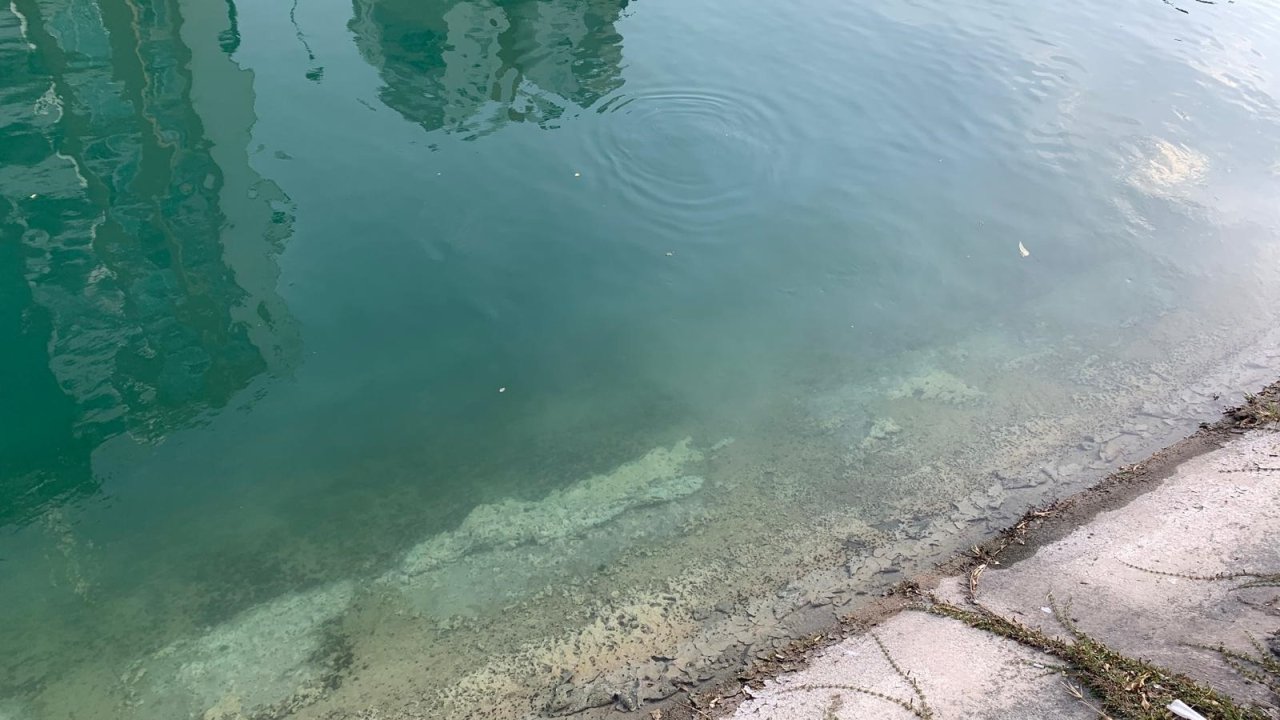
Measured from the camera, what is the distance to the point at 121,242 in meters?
7.04

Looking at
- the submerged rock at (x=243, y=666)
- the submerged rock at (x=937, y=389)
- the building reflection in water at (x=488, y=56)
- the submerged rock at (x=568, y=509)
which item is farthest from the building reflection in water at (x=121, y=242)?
the submerged rock at (x=937, y=389)

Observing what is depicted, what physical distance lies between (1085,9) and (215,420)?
12762mm

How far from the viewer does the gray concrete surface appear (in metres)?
3.92

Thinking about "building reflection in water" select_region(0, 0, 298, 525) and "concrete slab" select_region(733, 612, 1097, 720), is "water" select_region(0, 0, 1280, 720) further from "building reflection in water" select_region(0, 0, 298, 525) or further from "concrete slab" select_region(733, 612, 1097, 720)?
Answer: "concrete slab" select_region(733, 612, 1097, 720)

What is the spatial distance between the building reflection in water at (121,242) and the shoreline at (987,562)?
13.7 ft

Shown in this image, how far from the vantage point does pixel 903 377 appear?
6.49 metres

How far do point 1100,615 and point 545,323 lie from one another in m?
4.38

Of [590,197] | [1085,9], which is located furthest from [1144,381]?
[1085,9]

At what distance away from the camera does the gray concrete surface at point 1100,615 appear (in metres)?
3.92

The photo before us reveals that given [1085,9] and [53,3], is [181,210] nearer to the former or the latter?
[53,3]

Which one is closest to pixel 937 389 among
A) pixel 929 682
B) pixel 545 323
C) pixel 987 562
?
pixel 987 562

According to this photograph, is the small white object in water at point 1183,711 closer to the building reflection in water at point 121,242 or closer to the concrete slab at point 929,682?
the concrete slab at point 929,682

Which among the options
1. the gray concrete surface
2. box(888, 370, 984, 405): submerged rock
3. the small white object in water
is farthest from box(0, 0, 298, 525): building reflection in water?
the small white object in water

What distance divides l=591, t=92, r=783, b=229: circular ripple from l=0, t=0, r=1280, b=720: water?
0.05 metres
